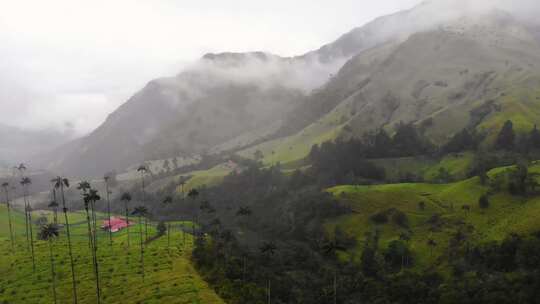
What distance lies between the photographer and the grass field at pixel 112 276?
283 feet

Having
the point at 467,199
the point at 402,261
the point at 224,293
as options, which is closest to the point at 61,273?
the point at 224,293

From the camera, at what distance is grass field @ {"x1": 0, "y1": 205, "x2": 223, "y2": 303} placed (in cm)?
8612

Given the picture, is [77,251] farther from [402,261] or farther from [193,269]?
[402,261]

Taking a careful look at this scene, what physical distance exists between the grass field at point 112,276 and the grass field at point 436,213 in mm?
72118

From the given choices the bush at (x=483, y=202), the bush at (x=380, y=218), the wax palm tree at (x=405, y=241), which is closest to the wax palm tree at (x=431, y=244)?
the wax palm tree at (x=405, y=241)

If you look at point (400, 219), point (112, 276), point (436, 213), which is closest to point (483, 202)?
point (436, 213)

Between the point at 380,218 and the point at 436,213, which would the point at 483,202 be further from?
the point at 380,218

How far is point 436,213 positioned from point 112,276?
121 m

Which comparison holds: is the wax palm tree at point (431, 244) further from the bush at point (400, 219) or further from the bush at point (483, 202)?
the bush at point (483, 202)

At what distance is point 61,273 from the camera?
10250cm

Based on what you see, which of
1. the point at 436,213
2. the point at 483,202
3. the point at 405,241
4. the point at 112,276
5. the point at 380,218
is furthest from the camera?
the point at 380,218

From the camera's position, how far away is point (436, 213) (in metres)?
162

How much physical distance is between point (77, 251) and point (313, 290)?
231 ft

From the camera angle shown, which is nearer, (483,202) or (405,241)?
(405,241)
